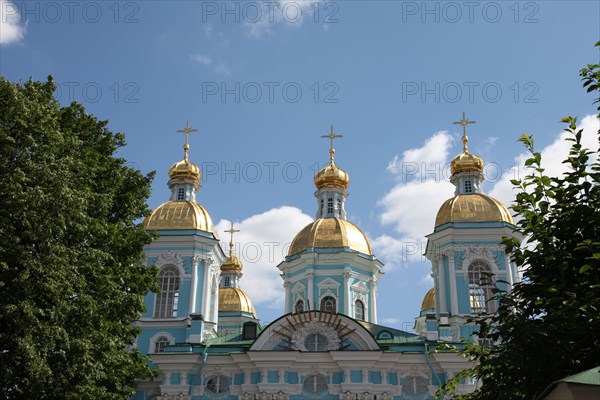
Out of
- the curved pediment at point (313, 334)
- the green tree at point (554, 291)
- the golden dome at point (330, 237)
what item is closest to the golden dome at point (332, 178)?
the golden dome at point (330, 237)

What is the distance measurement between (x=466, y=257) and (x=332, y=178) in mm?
9608

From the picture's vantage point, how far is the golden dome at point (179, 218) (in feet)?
107

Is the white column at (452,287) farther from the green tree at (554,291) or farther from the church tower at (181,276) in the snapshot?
the green tree at (554,291)

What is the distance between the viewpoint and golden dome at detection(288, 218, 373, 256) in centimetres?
3459

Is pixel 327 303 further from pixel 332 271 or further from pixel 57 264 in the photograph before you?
pixel 57 264

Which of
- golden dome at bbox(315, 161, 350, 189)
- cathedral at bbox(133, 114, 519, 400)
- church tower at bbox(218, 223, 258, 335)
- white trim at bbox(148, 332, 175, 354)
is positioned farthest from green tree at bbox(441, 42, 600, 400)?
church tower at bbox(218, 223, 258, 335)

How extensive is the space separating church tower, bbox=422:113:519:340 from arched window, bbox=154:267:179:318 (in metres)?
11.9

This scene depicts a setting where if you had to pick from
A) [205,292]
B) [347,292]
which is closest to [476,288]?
[347,292]

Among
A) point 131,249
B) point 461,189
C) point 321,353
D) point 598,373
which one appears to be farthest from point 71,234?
point 461,189

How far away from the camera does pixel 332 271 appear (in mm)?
34250

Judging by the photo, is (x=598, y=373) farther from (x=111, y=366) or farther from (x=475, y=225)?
(x=475, y=225)

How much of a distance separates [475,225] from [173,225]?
1459 centimetres

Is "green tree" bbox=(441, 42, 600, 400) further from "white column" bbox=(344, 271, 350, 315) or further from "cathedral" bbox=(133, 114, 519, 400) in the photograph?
"white column" bbox=(344, 271, 350, 315)

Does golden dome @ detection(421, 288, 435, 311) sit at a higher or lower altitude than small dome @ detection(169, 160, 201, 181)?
lower
